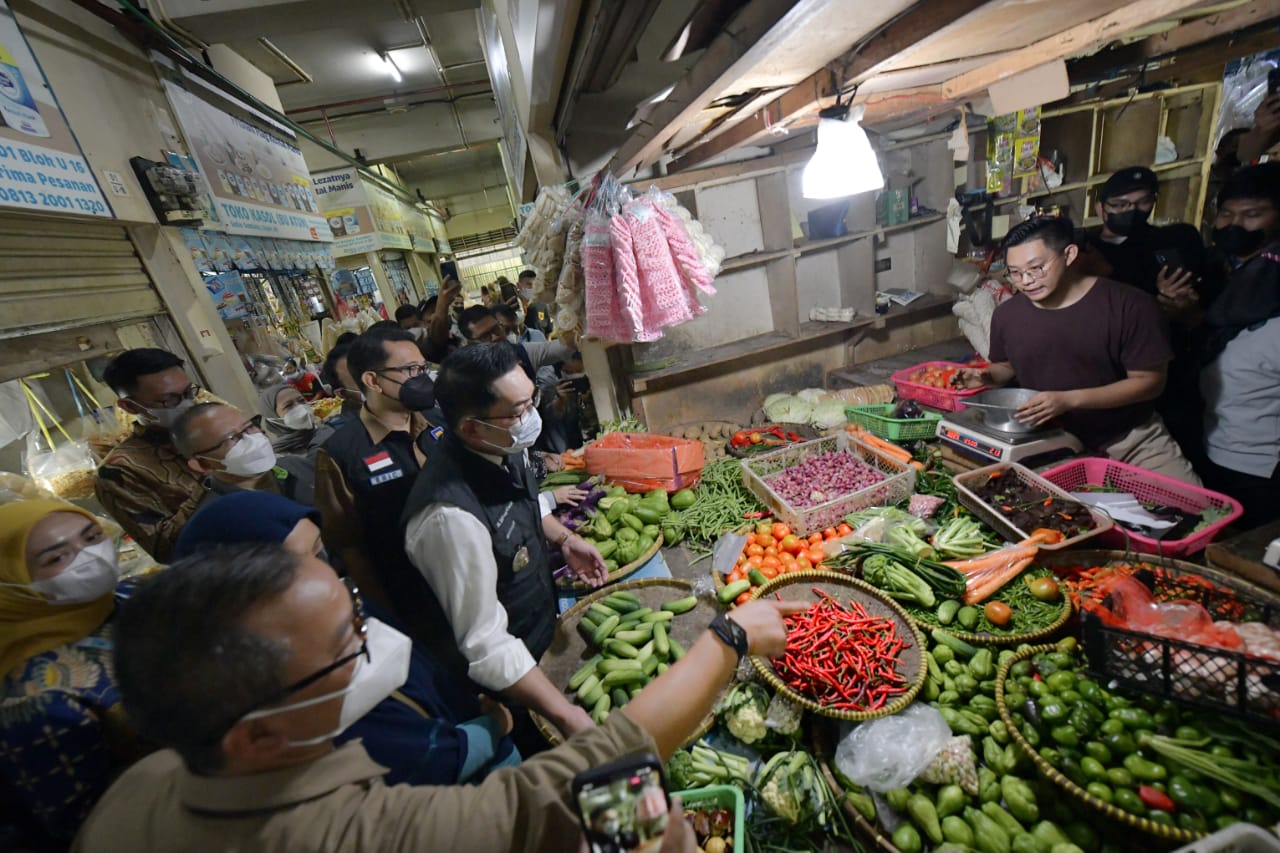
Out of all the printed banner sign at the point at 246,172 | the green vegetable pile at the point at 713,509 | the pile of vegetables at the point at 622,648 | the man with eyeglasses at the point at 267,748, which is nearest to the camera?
the man with eyeglasses at the point at 267,748

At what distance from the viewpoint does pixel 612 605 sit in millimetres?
2680

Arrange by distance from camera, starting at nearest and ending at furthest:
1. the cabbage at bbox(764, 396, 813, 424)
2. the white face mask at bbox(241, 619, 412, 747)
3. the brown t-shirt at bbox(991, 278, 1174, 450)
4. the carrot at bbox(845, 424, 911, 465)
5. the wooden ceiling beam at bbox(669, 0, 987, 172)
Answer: the white face mask at bbox(241, 619, 412, 747) → the wooden ceiling beam at bbox(669, 0, 987, 172) → the brown t-shirt at bbox(991, 278, 1174, 450) → the carrot at bbox(845, 424, 911, 465) → the cabbage at bbox(764, 396, 813, 424)

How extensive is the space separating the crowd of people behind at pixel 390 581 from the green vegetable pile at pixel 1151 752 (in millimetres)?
1128

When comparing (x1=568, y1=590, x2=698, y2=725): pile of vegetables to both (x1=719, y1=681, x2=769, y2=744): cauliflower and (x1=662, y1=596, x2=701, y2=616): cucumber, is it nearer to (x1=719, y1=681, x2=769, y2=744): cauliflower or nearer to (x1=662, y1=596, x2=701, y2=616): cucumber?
(x1=662, y1=596, x2=701, y2=616): cucumber

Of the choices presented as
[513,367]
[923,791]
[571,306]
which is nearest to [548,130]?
[571,306]

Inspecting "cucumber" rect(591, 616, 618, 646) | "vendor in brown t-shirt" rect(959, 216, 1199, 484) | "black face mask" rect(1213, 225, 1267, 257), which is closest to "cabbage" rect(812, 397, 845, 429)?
"vendor in brown t-shirt" rect(959, 216, 1199, 484)

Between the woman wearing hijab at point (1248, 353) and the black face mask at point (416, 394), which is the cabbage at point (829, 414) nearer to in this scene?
the woman wearing hijab at point (1248, 353)

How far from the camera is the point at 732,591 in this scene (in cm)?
264

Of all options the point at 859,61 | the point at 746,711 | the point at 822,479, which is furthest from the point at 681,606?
the point at 859,61

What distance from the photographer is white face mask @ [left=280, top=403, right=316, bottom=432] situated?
4.51m

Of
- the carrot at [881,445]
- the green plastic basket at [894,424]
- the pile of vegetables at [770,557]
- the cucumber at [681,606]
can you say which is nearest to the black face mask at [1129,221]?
the green plastic basket at [894,424]

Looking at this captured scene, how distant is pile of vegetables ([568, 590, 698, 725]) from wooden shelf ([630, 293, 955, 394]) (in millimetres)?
2982

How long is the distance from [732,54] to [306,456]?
12.5ft

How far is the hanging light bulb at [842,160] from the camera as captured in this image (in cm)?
224
